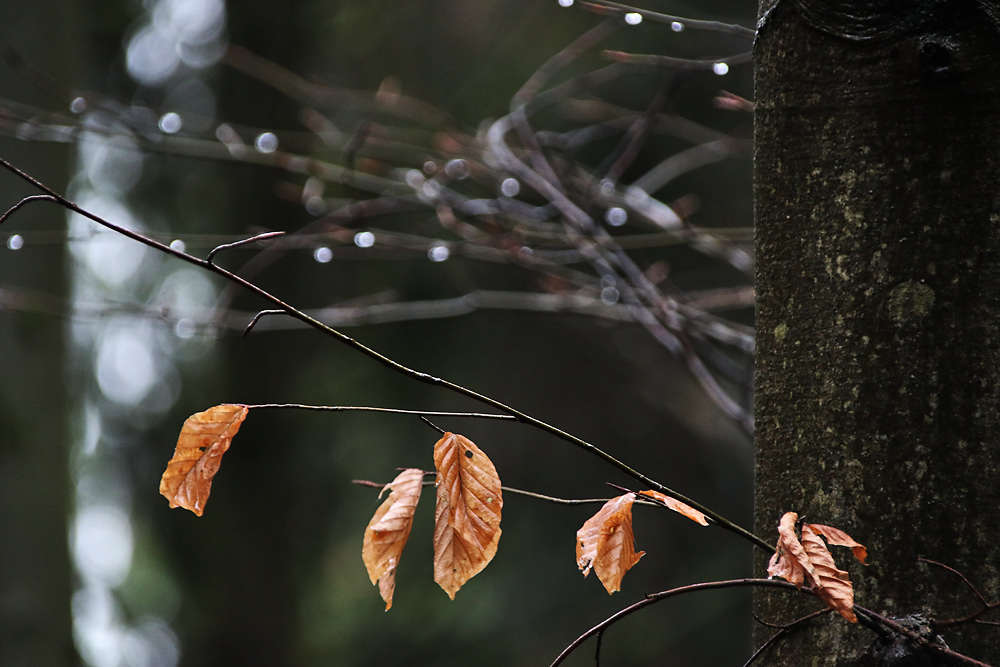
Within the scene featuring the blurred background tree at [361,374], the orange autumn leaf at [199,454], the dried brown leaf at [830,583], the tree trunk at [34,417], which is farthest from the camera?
the blurred background tree at [361,374]

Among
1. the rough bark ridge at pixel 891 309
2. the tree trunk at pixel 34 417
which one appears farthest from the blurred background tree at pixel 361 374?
the rough bark ridge at pixel 891 309

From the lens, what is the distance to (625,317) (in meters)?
2.08

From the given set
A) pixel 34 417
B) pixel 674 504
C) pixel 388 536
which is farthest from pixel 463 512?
pixel 34 417

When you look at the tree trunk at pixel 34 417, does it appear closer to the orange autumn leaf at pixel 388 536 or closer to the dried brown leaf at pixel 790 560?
the orange autumn leaf at pixel 388 536

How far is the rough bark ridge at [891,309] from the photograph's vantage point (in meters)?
0.80

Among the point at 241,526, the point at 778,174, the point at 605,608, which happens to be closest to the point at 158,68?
the point at 241,526

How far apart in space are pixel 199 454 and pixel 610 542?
→ 407 millimetres

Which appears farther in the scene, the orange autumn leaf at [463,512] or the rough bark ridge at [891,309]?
the rough bark ridge at [891,309]

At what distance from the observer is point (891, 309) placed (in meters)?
0.84

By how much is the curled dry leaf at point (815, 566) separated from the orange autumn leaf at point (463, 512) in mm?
255

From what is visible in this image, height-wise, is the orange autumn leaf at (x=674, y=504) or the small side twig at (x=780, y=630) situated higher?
the orange autumn leaf at (x=674, y=504)

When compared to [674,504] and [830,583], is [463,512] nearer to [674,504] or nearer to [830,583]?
[674,504]

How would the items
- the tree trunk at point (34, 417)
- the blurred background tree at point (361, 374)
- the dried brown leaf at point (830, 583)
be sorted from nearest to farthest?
the dried brown leaf at point (830, 583) < the tree trunk at point (34, 417) < the blurred background tree at point (361, 374)

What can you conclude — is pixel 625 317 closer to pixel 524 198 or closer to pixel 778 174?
pixel 778 174
